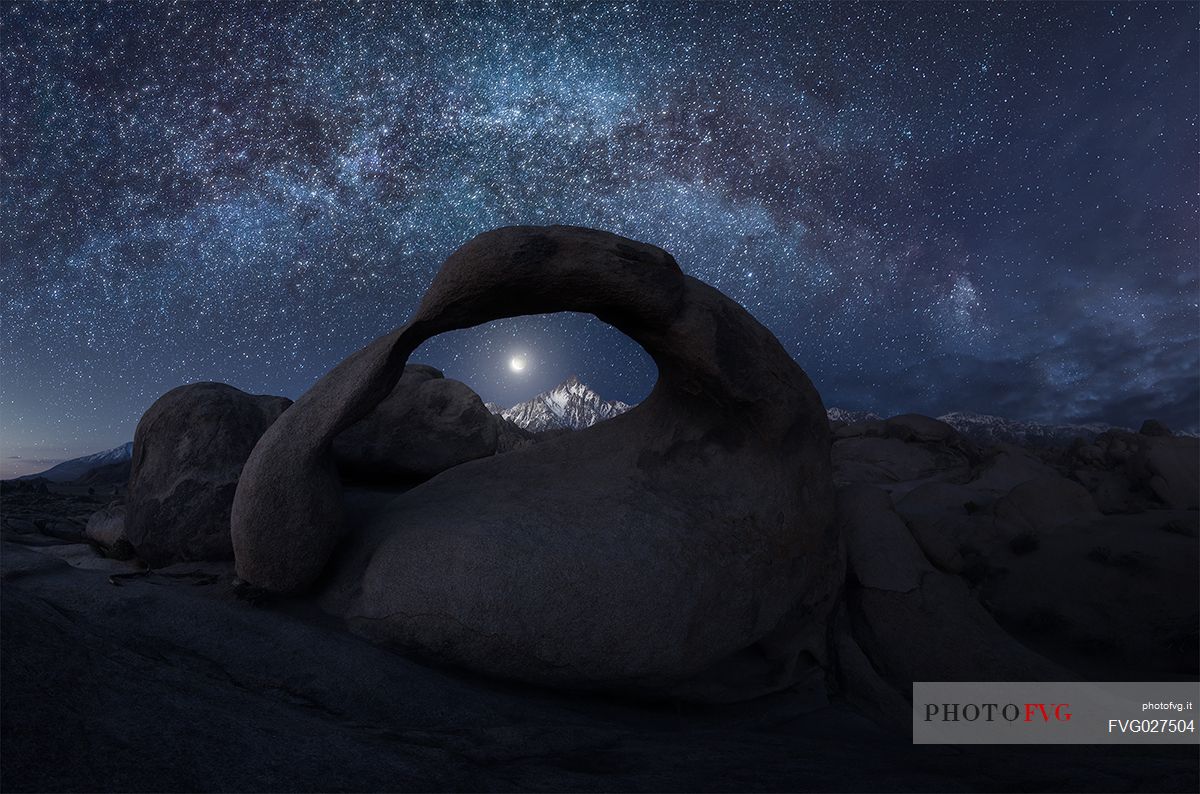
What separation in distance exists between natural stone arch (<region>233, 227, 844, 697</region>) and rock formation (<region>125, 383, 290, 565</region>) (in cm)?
159

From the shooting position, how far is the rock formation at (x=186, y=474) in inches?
233

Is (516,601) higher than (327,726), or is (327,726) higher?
(516,601)

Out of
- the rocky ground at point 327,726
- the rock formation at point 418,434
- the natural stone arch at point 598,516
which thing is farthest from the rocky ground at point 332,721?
the rock formation at point 418,434

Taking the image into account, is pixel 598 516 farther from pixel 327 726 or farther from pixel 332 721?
pixel 327 726

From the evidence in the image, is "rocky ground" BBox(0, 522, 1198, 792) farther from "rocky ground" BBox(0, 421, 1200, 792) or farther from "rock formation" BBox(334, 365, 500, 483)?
"rock formation" BBox(334, 365, 500, 483)

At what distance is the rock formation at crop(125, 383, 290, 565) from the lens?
233 inches

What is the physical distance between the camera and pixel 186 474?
598 cm

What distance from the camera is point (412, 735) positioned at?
9.86ft

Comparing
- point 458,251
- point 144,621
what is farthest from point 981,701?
point 144,621

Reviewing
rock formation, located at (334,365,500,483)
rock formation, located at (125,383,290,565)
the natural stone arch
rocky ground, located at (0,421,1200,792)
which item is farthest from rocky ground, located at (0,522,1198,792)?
rock formation, located at (334,365,500,483)

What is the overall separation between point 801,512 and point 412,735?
176 inches

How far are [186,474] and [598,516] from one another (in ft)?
15.3

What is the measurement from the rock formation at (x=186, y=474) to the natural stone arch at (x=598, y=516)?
5.22 feet

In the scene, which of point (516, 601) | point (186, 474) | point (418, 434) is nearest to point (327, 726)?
point (516, 601)
